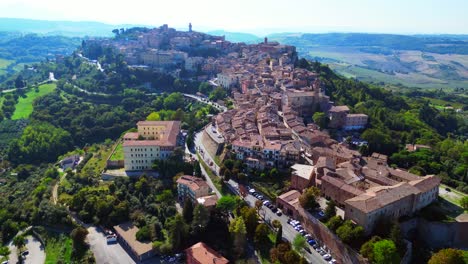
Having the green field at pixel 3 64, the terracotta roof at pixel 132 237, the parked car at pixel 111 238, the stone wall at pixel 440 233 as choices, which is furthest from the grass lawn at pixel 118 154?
the green field at pixel 3 64

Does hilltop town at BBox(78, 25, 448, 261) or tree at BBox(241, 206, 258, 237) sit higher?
hilltop town at BBox(78, 25, 448, 261)

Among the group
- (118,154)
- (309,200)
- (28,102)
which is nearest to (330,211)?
(309,200)

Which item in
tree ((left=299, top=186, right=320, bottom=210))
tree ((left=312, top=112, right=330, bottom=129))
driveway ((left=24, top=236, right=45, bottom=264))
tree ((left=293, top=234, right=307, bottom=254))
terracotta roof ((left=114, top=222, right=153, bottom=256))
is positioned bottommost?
driveway ((left=24, top=236, right=45, bottom=264))

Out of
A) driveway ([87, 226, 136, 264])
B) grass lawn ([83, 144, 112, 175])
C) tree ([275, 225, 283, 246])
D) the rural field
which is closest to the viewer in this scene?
tree ([275, 225, 283, 246])

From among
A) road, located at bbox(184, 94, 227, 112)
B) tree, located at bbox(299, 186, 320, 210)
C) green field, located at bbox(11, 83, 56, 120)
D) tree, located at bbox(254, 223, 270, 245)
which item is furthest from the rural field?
tree, located at bbox(254, 223, 270, 245)

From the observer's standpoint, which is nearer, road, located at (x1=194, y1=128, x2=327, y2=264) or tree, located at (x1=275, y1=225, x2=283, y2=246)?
road, located at (x1=194, y1=128, x2=327, y2=264)

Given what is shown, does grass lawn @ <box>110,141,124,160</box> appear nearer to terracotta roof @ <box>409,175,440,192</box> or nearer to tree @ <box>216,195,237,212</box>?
Result: tree @ <box>216,195,237,212</box>

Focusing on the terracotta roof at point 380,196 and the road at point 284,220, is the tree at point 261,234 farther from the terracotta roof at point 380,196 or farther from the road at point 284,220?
the terracotta roof at point 380,196
